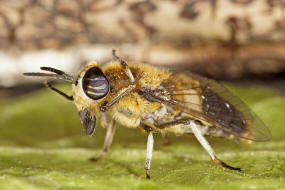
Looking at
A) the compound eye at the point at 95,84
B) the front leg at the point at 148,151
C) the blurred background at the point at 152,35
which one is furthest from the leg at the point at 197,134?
the blurred background at the point at 152,35

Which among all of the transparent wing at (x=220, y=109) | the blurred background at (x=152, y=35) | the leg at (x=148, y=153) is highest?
the blurred background at (x=152, y=35)

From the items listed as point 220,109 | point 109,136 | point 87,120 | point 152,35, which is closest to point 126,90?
point 87,120

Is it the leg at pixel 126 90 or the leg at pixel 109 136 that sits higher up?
the leg at pixel 126 90

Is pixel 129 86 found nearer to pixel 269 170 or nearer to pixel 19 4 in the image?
pixel 269 170


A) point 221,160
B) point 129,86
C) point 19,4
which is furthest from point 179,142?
point 19,4

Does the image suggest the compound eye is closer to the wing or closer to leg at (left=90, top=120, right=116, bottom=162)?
the wing

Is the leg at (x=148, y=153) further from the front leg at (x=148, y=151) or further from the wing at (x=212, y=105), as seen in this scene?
the wing at (x=212, y=105)
